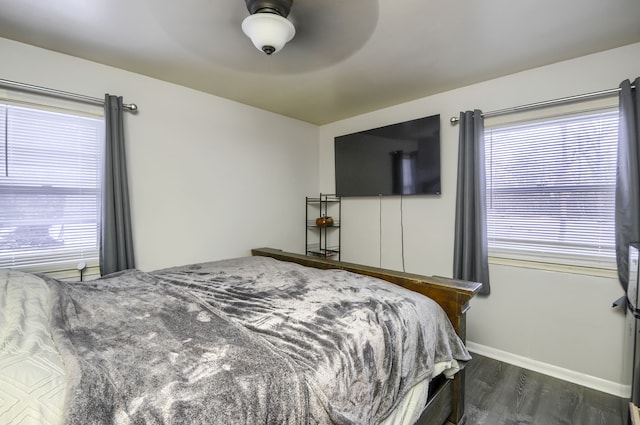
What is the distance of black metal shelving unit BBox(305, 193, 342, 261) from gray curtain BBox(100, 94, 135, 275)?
6.89 feet

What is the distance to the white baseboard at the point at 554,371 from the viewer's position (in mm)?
2068

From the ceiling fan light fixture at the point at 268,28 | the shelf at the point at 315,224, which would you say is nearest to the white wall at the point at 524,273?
the shelf at the point at 315,224

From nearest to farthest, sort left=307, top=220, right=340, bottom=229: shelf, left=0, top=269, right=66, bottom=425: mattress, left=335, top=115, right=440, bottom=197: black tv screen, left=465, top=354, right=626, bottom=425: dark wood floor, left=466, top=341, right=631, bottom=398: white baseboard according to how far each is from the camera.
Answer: left=0, top=269, right=66, bottom=425: mattress, left=465, top=354, right=626, bottom=425: dark wood floor, left=466, top=341, right=631, bottom=398: white baseboard, left=335, top=115, right=440, bottom=197: black tv screen, left=307, top=220, right=340, bottom=229: shelf

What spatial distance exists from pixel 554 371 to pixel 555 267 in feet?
2.67

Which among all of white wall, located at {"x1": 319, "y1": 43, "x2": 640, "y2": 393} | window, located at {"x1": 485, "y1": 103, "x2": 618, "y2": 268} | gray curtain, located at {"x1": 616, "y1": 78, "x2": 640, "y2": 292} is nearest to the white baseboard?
white wall, located at {"x1": 319, "y1": 43, "x2": 640, "y2": 393}

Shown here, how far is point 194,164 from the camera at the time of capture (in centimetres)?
282

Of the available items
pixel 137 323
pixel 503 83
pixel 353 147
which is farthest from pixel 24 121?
pixel 503 83

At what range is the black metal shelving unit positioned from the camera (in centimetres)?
390

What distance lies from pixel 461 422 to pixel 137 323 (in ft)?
6.07

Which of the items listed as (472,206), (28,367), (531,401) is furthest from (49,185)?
(531,401)

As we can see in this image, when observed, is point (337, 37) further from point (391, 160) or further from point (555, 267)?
point (555, 267)

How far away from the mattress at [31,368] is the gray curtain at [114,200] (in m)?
0.77

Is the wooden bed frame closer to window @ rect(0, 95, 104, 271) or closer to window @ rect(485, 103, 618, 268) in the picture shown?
window @ rect(485, 103, 618, 268)

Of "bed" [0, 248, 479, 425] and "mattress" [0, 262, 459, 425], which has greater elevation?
"mattress" [0, 262, 459, 425]
